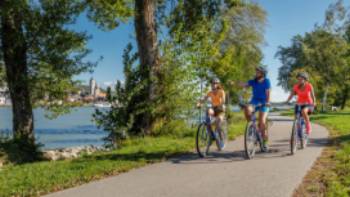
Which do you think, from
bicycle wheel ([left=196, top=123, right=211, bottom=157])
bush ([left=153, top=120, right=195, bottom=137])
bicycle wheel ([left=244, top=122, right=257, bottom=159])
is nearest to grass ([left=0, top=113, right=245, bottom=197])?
bicycle wheel ([left=196, top=123, right=211, bottom=157])

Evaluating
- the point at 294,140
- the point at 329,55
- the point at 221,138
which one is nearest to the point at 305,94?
the point at 294,140

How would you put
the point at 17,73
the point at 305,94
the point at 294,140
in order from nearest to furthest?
the point at 294,140
the point at 305,94
the point at 17,73

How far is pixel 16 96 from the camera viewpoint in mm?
12547

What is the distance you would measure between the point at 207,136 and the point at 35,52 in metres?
7.07

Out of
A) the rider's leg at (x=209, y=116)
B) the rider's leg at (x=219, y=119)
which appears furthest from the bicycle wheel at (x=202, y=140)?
the rider's leg at (x=219, y=119)

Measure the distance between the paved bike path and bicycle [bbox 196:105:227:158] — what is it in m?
0.27

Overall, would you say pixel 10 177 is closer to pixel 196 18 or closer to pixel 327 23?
pixel 196 18

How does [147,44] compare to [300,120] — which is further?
[147,44]

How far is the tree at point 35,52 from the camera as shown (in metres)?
12.2

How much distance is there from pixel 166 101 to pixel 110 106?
2033mm

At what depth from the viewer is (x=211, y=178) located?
630cm

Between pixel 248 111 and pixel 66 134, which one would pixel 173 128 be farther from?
pixel 66 134

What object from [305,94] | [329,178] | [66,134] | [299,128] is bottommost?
[66,134]

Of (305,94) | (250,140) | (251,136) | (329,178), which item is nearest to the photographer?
(329,178)
